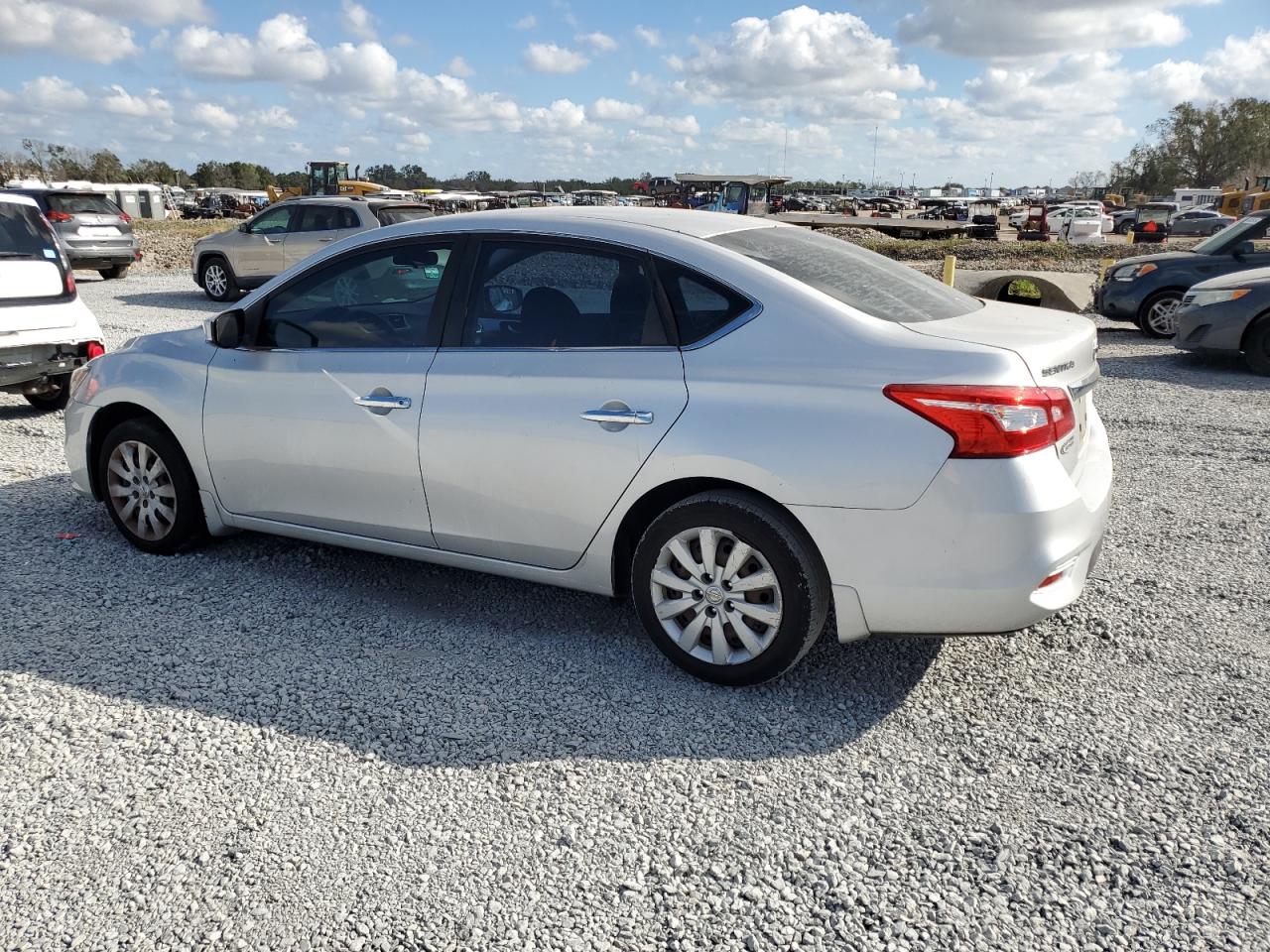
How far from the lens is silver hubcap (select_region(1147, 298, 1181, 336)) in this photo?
507 inches

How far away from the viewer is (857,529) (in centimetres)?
336

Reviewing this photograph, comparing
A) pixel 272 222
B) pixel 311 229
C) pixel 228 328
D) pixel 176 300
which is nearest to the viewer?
pixel 228 328

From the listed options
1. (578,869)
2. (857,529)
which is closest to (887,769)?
(857,529)

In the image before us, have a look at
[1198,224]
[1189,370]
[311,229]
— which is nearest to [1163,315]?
[1189,370]

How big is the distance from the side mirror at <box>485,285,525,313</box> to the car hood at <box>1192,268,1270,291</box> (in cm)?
908

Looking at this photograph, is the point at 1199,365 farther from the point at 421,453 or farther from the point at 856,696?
the point at 421,453

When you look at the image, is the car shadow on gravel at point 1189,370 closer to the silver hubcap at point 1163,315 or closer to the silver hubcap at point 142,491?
the silver hubcap at point 1163,315

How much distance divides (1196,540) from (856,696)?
9.09 feet

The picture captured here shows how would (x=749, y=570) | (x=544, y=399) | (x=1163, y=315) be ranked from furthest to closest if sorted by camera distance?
(x=1163, y=315)
(x=544, y=399)
(x=749, y=570)

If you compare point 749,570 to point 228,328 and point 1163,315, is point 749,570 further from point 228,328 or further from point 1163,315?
point 1163,315

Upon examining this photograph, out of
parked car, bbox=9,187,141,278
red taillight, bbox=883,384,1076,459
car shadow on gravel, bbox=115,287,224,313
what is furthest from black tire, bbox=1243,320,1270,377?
parked car, bbox=9,187,141,278

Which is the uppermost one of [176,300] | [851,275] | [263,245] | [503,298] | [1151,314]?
[851,275]

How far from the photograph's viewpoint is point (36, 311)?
790 centimetres

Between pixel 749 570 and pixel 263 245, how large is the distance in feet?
50.3
